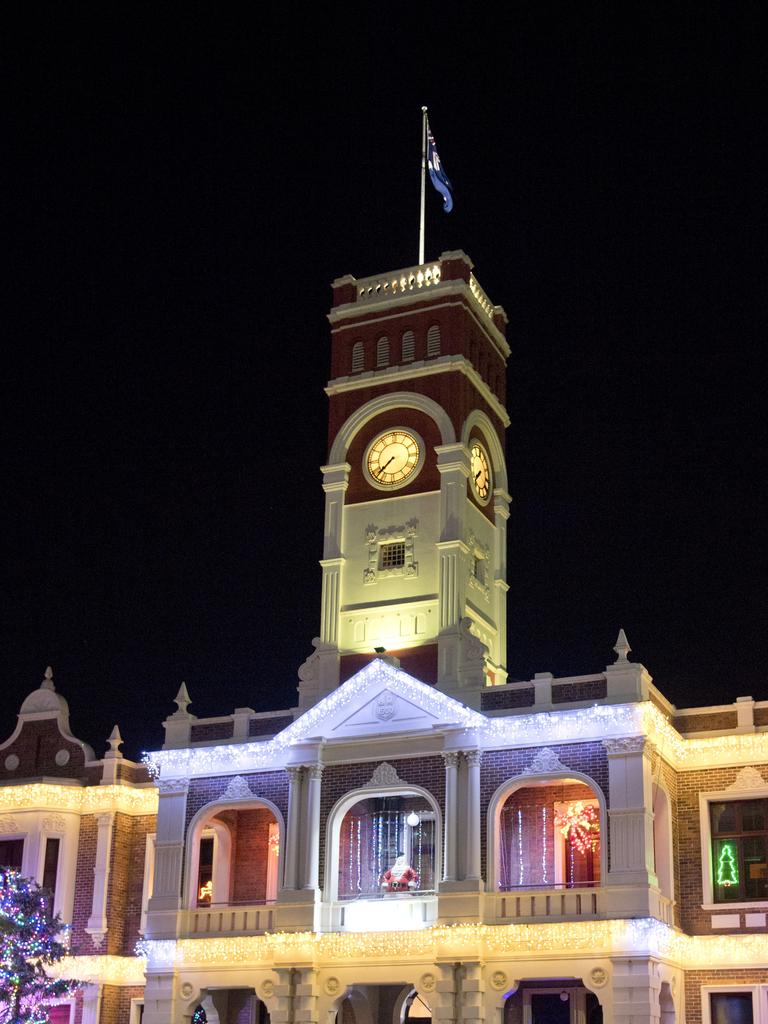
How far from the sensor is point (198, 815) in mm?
38531

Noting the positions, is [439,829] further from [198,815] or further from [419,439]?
[419,439]

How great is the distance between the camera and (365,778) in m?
36.7

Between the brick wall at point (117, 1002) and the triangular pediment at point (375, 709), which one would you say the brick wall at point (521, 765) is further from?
the brick wall at point (117, 1002)

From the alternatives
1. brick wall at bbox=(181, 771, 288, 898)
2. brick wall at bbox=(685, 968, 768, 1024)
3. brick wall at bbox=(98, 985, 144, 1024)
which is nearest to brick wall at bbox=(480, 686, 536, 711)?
brick wall at bbox=(181, 771, 288, 898)

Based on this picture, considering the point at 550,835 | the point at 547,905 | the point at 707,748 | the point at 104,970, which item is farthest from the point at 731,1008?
the point at 104,970

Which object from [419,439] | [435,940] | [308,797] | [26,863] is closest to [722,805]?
[435,940]

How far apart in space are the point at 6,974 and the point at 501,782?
11906 millimetres

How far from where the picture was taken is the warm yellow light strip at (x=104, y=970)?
40.5 metres

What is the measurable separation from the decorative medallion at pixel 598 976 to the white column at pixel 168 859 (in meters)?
10.9

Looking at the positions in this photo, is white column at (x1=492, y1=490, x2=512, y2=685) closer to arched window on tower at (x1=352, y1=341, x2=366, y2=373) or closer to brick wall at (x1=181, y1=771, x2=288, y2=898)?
arched window on tower at (x1=352, y1=341, x2=366, y2=373)

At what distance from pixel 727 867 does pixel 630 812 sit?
3798 mm

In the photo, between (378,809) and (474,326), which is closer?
Result: (378,809)

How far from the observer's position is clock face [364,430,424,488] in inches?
1651

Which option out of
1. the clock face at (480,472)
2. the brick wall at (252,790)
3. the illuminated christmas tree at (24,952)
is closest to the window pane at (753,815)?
the brick wall at (252,790)
